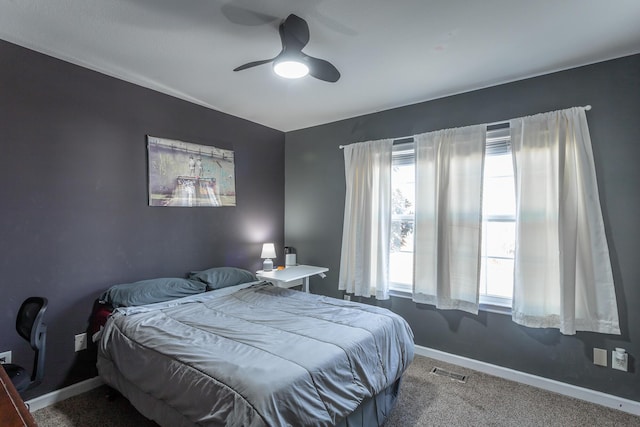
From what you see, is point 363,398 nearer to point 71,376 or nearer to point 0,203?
point 71,376

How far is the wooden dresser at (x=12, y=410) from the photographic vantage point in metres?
0.89

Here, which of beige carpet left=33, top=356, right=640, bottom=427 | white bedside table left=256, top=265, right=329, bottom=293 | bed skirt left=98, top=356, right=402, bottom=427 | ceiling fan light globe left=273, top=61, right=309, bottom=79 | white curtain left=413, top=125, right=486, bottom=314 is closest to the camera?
bed skirt left=98, top=356, right=402, bottom=427

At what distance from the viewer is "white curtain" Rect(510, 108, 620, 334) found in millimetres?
2316

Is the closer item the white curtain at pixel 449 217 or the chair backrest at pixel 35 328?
the chair backrest at pixel 35 328

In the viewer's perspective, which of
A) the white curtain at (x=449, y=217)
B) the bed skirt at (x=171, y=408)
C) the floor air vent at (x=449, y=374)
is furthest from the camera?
the white curtain at (x=449, y=217)

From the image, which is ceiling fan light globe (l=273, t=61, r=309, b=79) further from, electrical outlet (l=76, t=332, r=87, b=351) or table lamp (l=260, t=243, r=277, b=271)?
electrical outlet (l=76, t=332, r=87, b=351)

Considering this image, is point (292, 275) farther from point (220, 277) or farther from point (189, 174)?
point (189, 174)

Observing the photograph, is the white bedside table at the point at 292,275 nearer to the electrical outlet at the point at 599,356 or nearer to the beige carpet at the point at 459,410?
the beige carpet at the point at 459,410

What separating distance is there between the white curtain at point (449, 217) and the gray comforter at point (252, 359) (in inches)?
35.2

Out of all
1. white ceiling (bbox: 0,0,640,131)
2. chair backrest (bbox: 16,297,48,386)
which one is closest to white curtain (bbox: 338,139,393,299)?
white ceiling (bbox: 0,0,640,131)

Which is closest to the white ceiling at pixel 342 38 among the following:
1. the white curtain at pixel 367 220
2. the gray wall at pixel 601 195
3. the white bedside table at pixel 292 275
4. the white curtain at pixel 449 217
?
the gray wall at pixel 601 195

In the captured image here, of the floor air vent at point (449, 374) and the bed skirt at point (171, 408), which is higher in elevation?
the bed skirt at point (171, 408)

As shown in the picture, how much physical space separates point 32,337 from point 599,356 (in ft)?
12.7

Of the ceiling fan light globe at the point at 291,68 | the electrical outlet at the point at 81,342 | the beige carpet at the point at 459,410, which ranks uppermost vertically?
the ceiling fan light globe at the point at 291,68
